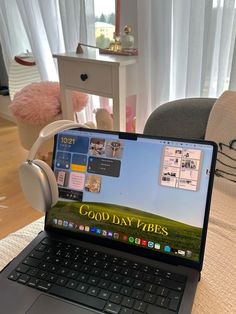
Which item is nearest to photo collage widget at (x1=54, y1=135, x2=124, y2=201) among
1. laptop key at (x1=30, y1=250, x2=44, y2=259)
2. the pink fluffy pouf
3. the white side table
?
laptop key at (x1=30, y1=250, x2=44, y2=259)

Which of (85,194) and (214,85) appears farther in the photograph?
(214,85)

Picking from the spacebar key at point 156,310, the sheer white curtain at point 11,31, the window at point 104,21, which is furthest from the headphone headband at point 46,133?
the sheer white curtain at point 11,31

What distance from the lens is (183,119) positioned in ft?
3.34

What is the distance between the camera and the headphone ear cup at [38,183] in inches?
19.7

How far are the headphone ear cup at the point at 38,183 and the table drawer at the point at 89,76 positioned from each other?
3.17ft

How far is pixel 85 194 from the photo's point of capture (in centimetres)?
61

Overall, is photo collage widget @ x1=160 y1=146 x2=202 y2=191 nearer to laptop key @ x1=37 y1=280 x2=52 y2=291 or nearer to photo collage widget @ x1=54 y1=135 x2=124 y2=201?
photo collage widget @ x1=54 y1=135 x2=124 y2=201

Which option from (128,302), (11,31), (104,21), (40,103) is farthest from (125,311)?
(11,31)

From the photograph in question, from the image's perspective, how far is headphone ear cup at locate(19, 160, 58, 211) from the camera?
0.50 metres

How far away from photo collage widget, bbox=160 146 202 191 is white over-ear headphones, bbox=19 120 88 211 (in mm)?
185

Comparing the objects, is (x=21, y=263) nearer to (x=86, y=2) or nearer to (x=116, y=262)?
(x=116, y=262)

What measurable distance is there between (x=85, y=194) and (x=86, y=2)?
1408mm

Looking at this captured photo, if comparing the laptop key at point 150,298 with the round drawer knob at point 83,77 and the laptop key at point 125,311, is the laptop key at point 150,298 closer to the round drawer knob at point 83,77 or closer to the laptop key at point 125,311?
the laptop key at point 125,311

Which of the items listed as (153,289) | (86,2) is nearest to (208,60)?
(86,2)
